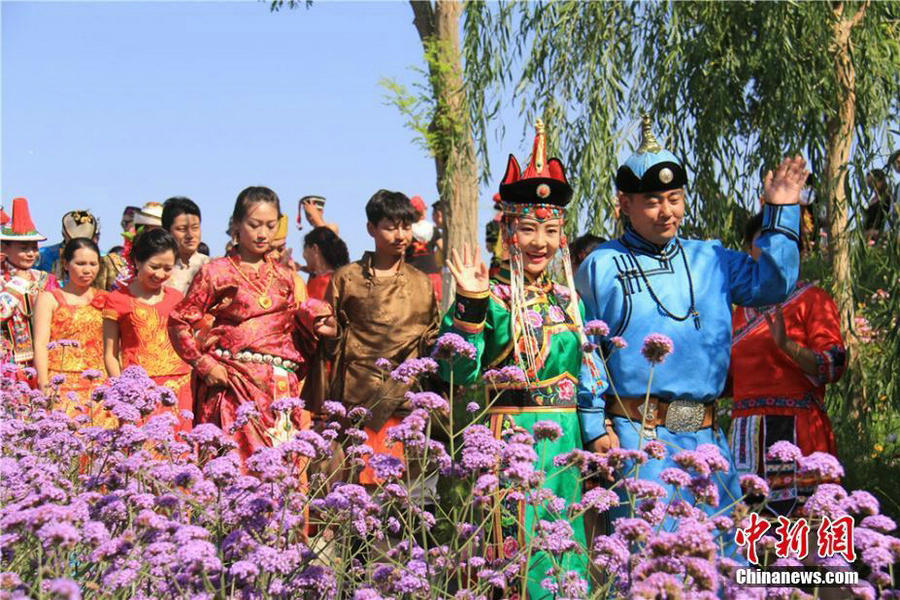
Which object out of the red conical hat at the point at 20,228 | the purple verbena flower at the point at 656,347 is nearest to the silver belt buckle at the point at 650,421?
the purple verbena flower at the point at 656,347

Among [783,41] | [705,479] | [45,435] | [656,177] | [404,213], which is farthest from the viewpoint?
[783,41]

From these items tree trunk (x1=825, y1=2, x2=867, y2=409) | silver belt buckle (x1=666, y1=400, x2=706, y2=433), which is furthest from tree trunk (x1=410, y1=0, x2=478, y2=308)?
silver belt buckle (x1=666, y1=400, x2=706, y2=433)

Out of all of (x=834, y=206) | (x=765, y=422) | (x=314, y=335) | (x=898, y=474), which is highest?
(x=834, y=206)

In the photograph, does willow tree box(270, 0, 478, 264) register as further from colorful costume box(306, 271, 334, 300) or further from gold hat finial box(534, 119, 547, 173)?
gold hat finial box(534, 119, 547, 173)

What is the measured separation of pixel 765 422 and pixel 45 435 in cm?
320

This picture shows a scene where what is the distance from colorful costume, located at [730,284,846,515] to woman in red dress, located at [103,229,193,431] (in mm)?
3020

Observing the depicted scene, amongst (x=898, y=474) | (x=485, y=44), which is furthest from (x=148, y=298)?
(x=898, y=474)

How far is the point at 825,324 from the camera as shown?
18.4ft

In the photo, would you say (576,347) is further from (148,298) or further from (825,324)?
(148,298)

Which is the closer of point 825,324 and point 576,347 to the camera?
point 576,347

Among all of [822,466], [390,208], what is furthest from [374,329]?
[822,466]

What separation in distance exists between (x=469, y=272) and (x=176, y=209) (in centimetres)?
423

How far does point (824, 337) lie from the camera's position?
5.57 meters

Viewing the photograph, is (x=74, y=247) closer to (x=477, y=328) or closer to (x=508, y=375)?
(x=477, y=328)
